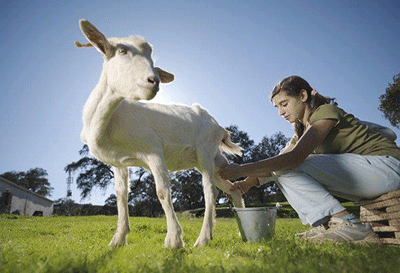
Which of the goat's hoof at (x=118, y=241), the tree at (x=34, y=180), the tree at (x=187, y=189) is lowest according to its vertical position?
the goat's hoof at (x=118, y=241)

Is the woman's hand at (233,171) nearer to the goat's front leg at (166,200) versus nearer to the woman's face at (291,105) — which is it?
the goat's front leg at (166,200)

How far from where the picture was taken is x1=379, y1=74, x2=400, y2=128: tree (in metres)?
23.7

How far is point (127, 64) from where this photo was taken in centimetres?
351

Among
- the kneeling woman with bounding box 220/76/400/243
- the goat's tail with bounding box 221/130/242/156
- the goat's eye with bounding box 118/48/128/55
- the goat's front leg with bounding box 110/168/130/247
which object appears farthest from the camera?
the goat's tail with bounding box 221/130/242/156

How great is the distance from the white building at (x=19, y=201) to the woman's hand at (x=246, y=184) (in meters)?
42.4

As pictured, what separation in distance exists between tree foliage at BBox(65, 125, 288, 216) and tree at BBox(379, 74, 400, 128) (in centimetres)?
1715

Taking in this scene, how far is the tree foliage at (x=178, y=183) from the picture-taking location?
39.7 m

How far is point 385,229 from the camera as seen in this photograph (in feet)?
10.8

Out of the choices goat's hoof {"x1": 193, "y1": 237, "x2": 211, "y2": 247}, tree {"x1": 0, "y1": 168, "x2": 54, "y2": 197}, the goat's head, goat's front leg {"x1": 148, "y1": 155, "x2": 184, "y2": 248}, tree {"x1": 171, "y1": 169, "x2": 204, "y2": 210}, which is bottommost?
goat's hoof {"x1": 193, "y1": 237, "x2": 211, "y2": 247}

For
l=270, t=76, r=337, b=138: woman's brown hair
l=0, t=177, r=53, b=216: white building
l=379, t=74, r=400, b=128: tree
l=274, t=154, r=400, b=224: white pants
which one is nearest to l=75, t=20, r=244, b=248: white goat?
l=274, t=154, r=400, b=224: white pants

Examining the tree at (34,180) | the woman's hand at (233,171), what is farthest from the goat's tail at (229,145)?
the tree at (34,180)

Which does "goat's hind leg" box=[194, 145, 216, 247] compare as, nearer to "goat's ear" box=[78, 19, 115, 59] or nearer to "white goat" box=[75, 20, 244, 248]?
"white goat" box=[75, 20, 244, 248]

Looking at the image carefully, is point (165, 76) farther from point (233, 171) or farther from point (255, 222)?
point (255, 222)

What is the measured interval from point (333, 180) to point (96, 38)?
3315 millimetres
